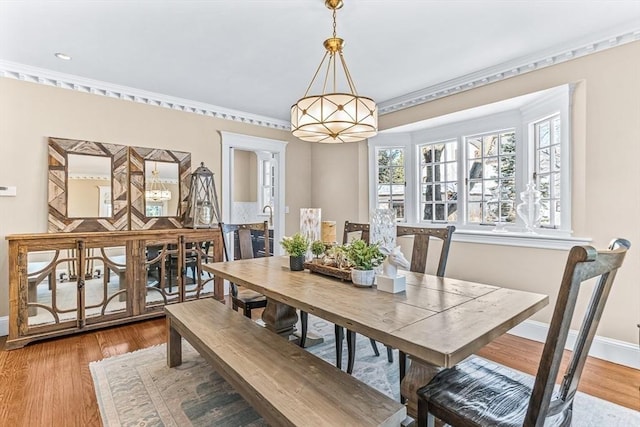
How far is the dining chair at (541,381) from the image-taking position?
904 mm

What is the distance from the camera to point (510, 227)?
3.26m

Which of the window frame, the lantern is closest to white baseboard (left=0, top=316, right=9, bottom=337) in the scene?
the lantern

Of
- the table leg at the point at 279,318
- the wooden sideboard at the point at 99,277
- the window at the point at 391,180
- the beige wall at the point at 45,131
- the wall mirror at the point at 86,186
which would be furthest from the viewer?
the window at the point at 391,180

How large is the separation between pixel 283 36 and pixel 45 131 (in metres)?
2.51

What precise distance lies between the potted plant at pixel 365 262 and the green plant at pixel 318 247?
0.47 m

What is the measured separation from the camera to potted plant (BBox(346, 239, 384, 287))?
6.03 ft

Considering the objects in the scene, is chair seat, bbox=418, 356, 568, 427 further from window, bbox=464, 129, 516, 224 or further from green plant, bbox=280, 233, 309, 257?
window, bbox=464, 129, 516, 224

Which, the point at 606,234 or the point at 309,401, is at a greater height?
the point at 606,234

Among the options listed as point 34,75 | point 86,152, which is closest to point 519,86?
point 86,152

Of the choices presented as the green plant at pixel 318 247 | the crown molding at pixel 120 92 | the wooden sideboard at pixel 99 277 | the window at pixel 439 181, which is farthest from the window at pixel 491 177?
the wooden sideboard at pixel 99 277

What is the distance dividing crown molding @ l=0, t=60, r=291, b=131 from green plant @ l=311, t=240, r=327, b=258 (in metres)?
2.71

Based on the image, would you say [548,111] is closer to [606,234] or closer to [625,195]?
[625,195]

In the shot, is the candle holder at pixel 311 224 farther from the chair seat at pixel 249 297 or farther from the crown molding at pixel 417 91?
the crown molding at pixel 417 91

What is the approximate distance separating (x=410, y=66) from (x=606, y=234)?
2.09 metres
